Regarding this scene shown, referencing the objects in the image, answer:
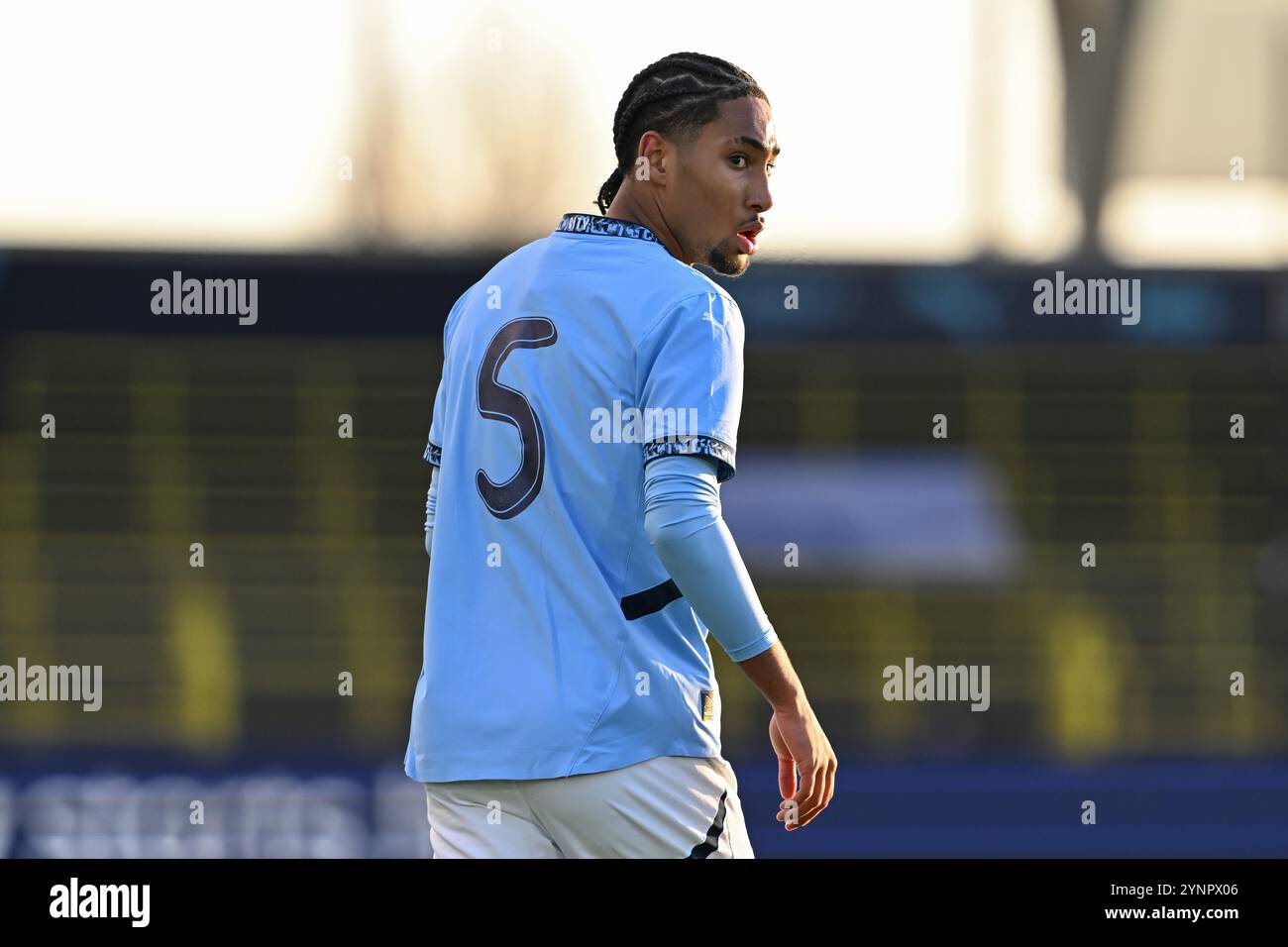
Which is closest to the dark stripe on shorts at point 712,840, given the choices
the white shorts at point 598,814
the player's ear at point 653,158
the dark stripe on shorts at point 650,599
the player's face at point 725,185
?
the white shorts at point 598,814

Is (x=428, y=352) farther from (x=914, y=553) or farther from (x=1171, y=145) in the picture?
(x=1171, y=145)

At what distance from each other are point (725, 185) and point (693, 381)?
0.33m

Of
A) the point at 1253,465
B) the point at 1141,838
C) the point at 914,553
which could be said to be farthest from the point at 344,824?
the point at 1253,465

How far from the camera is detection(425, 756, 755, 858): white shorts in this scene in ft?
6.94

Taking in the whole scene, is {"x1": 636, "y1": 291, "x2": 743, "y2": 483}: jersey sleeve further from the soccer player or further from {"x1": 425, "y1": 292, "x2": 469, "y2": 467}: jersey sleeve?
{"x1": 425, "y1": 292, "x2": 469, "y2": 467}: jersey sleeve

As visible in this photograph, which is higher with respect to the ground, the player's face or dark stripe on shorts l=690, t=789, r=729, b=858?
the player's face

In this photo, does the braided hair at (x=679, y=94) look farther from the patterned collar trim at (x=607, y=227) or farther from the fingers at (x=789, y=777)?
the fingers at (x=789, y=777)

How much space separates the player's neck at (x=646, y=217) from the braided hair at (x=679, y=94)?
2.4 inches

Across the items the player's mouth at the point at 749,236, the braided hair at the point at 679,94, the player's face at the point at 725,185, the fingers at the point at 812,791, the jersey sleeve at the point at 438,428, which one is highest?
the braided hair at the point at 679,94

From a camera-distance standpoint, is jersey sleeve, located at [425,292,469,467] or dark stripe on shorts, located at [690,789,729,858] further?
jersey sleeve, located at [425,292,469,467]

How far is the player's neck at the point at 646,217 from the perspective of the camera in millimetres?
2287

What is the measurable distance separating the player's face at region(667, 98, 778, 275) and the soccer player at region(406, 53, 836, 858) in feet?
0.25

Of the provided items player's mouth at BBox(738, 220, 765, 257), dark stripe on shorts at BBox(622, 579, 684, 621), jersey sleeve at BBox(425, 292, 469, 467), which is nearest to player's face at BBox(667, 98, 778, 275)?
player's mouth at BBox(738, 220, 765, 257)

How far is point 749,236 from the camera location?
2301mm
